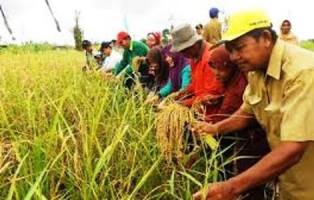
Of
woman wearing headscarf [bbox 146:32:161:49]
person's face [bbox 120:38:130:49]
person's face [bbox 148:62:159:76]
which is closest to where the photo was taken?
person's face [bbox 148:62:159:76]

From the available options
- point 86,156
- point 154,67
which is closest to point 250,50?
point 86,156

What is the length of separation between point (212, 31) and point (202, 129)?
3.56 metres

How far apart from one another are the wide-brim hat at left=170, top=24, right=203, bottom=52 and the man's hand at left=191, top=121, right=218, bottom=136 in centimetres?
119

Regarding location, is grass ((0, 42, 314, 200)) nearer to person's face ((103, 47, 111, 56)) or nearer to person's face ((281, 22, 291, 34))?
person's face ((103, 47, 111, 56))

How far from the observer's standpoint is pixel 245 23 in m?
2.72

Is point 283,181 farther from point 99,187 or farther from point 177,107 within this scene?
point 99,187

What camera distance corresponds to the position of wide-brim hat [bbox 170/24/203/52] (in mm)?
4420

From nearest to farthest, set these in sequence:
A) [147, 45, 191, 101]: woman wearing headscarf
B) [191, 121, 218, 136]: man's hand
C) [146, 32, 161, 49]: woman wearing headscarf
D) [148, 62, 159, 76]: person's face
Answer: [191, 121, 218, 136]: man's hand < [147, 45, 191, 101]: woman wearing headscarf < [148, 62, 159, 76]: person's face < [146, 32, 161, 49]: woman wearing headscarf

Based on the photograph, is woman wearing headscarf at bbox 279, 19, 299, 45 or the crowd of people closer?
the crowd of people

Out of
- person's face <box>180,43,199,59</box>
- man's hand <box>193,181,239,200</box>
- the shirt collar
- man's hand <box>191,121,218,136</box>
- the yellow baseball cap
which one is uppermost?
the yellow baseball cap

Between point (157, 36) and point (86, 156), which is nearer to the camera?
point (86, 156)

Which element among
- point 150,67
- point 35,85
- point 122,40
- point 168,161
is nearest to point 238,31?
point 168,161

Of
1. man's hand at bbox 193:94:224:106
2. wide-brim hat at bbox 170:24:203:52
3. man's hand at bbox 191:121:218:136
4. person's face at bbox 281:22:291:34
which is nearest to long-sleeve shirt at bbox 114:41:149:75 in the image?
wide-brim hat at bbox 170:24:203:52

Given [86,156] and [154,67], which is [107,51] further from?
[86,156]
